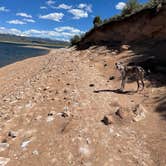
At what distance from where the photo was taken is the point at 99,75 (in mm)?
14594

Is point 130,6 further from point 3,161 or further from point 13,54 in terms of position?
point 13,54

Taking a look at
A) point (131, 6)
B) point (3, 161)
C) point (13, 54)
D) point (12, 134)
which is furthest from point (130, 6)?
point (13, 54)

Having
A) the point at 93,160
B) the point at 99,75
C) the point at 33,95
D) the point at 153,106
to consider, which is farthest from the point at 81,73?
the point at 93,160

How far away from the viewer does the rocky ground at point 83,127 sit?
640 centimetres

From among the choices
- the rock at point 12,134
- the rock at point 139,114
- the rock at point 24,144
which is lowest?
the rock at point 24,144

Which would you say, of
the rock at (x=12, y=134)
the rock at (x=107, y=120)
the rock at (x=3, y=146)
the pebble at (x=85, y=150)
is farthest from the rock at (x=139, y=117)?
the rock at (x=3, y=146)

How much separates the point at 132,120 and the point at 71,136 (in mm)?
1998

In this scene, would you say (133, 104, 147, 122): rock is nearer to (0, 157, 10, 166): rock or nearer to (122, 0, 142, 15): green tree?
(0, 157, 10, 166): rock

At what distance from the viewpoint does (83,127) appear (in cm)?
774

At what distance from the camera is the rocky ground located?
6398 mm

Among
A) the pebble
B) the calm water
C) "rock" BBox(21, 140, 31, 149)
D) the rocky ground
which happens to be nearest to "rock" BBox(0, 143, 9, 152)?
the rocky ground

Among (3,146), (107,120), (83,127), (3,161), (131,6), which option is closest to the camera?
(3,161)

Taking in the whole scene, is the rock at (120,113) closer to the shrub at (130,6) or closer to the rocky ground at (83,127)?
the rocky ground at (83,127)

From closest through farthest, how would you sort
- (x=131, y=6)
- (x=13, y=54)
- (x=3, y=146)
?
(x=3, y=146), (x=131, y=6), (x=13, y=54)
